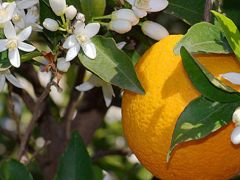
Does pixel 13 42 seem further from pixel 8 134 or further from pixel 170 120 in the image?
pixel 8 134

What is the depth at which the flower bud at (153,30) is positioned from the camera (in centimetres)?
113

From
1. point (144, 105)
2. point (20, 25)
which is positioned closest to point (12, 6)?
point (20, 25)

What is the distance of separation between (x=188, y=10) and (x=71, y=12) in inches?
9.1

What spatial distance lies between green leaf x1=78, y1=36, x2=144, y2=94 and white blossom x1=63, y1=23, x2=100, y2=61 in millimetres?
10

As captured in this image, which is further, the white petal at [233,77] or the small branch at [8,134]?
the small branch at [8,134]

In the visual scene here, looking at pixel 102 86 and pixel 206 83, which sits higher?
pixel 206 83

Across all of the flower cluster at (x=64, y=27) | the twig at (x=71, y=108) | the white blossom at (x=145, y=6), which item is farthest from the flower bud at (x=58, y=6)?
the twig at (x=71, y=108)

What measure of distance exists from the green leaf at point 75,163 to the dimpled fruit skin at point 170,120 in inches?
7.3

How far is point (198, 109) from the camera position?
3.26ft

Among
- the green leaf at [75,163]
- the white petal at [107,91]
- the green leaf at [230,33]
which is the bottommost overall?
the green leaf at [75,163]

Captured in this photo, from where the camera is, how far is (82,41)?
1.06m

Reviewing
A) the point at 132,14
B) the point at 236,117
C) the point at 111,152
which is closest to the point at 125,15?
the point at 132,14

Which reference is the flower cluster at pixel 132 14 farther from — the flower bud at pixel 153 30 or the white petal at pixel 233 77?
the white petal at pixel 233 77

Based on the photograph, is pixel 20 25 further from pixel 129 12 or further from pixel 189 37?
pixel 189 37
